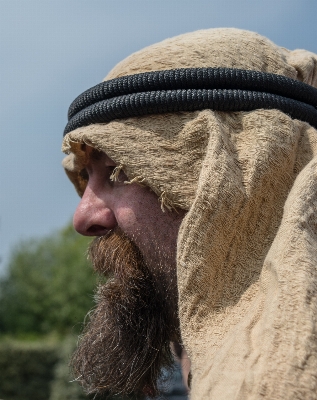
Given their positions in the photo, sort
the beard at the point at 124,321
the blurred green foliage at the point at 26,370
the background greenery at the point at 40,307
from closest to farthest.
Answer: the beard at the point at 124,321, the blurred green foliage at the point at 26,370, the background greenery at the point at 40,307

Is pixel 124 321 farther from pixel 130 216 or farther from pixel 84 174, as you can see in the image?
pixel 84 174

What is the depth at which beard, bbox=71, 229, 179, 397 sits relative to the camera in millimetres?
1928

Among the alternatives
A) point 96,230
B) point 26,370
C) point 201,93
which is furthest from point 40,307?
point 201,93

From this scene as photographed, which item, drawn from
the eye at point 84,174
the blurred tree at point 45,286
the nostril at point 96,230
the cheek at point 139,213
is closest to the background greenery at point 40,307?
the blurred tree at point 45,286

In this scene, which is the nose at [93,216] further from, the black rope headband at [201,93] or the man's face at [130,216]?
the black rope headband at [201,93]

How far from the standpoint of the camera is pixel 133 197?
1.88m

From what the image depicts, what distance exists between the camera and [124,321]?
1985 mm

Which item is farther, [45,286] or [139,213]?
[45,286]

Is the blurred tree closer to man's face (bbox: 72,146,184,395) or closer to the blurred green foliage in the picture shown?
the blurred green foliage

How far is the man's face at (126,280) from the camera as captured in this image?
1866 millimetres

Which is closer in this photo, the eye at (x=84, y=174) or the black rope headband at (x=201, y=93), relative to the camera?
the black rope headband at (x=201, y=93)

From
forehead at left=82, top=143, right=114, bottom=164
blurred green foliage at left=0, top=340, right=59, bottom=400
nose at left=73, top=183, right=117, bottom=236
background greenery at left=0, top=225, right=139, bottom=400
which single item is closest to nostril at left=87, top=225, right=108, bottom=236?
nose at left=73, top=183, right=117, bottom=236

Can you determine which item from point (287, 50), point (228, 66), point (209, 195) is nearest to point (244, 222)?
point (209, 195)

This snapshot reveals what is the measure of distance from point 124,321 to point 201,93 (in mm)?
800
